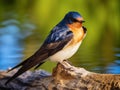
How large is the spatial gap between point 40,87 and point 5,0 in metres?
6.87

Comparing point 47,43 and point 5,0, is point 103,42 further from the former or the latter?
point 5,0

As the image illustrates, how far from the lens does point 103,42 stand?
7.08m

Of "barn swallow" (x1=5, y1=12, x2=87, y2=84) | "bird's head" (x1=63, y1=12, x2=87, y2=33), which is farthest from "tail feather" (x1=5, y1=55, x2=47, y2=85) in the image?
"bird's head" (x1=63, y1=12, x2=87, y2=33)

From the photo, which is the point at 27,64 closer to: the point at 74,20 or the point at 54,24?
the point at 74,20

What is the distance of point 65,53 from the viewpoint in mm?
4074

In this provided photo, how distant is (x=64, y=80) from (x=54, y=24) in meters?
4.00

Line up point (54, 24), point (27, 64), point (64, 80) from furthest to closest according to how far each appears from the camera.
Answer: point (54, 24) → point (27, 64) → point (64, 80)

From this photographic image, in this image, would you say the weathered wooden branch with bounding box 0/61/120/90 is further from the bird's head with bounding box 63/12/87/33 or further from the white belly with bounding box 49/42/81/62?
the bird's head with bounding box 63/12/87/33

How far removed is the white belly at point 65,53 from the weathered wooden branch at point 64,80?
0.13ft

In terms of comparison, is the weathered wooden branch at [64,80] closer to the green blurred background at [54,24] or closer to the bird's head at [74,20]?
the bird's head at [74,20]

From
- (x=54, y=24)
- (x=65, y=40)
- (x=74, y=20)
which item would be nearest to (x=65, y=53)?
(x=65, y=40)

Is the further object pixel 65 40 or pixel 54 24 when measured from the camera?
pixel 54 24

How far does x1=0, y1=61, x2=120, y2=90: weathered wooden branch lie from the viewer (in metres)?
3.72

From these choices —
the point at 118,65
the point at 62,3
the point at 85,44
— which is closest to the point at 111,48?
the point at 85,44
